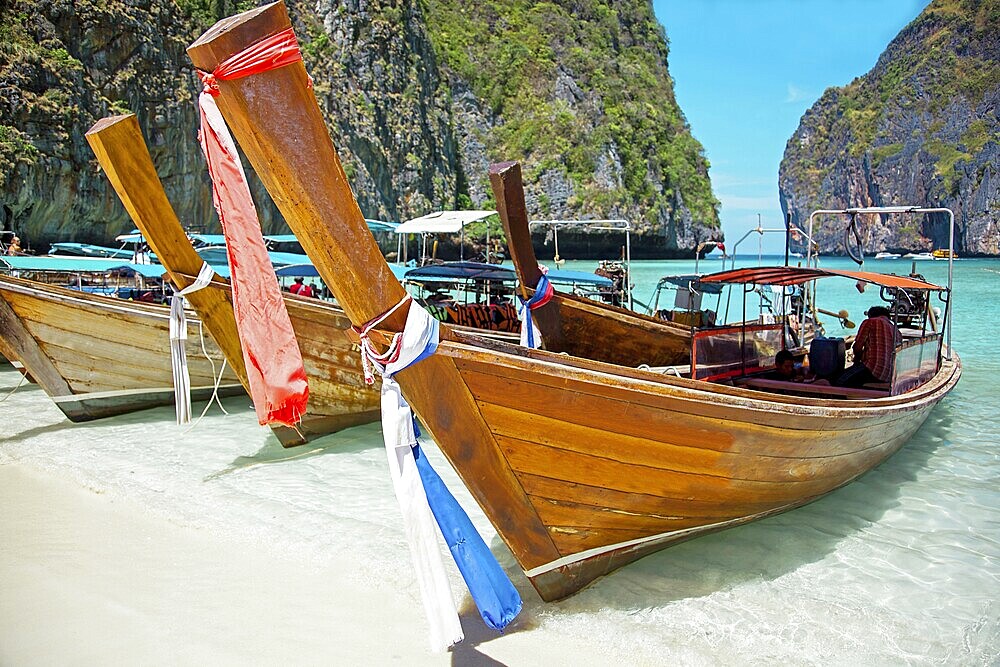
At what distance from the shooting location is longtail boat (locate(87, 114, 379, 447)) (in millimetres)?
5430

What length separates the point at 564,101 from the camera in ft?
238

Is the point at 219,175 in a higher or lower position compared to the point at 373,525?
higher

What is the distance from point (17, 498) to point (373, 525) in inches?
106

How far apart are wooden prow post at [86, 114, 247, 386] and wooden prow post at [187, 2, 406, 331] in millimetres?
3140

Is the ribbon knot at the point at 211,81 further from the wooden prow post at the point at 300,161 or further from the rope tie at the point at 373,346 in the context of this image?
the rope tie at the point at 373,346

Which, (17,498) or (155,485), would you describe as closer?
(17,498)

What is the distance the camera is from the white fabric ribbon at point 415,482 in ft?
9.60

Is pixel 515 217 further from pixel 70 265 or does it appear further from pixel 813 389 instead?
pixel 70 265

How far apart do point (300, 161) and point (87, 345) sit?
6019 mm

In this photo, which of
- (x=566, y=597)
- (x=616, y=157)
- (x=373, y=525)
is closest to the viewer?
(x=566, y=597)

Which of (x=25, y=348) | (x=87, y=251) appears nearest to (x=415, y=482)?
(x=25, y=348)

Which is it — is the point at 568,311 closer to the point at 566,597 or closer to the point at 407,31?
the point at 566,597

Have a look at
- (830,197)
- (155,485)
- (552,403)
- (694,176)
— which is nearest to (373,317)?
(552,403)

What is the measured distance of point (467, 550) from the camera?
312 cm
